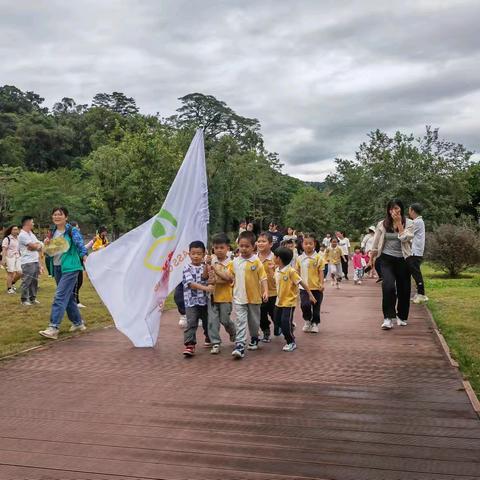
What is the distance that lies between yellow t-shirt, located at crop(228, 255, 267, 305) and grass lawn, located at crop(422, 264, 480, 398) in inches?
94.1

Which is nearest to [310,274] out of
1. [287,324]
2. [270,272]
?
[270,272]

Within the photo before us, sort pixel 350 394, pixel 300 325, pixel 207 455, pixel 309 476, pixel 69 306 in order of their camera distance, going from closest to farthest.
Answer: pixel 309 476 < pixel 207 455 < pixel 350 394 < pixel 69 306 < pixel 300 325

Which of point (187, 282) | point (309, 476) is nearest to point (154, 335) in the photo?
point (187, 282)

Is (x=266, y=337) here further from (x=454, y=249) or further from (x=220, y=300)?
(x=454, y=249)

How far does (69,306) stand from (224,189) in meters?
40.5

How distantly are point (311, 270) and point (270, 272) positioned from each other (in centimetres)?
101

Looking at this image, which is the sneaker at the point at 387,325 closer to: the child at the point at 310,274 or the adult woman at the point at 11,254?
the child at the point at 310,274

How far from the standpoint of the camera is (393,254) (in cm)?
867

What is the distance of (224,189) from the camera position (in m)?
Result: 48.8

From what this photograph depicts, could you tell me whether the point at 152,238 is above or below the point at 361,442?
above

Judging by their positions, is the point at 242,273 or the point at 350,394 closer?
the point at 350,394

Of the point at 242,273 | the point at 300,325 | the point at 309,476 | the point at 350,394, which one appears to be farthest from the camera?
the point at 300,325

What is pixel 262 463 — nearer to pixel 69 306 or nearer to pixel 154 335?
pixel 154 335

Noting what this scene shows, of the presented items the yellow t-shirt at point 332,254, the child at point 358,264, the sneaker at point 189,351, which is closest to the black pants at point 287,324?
the sneaker at point 189,351
